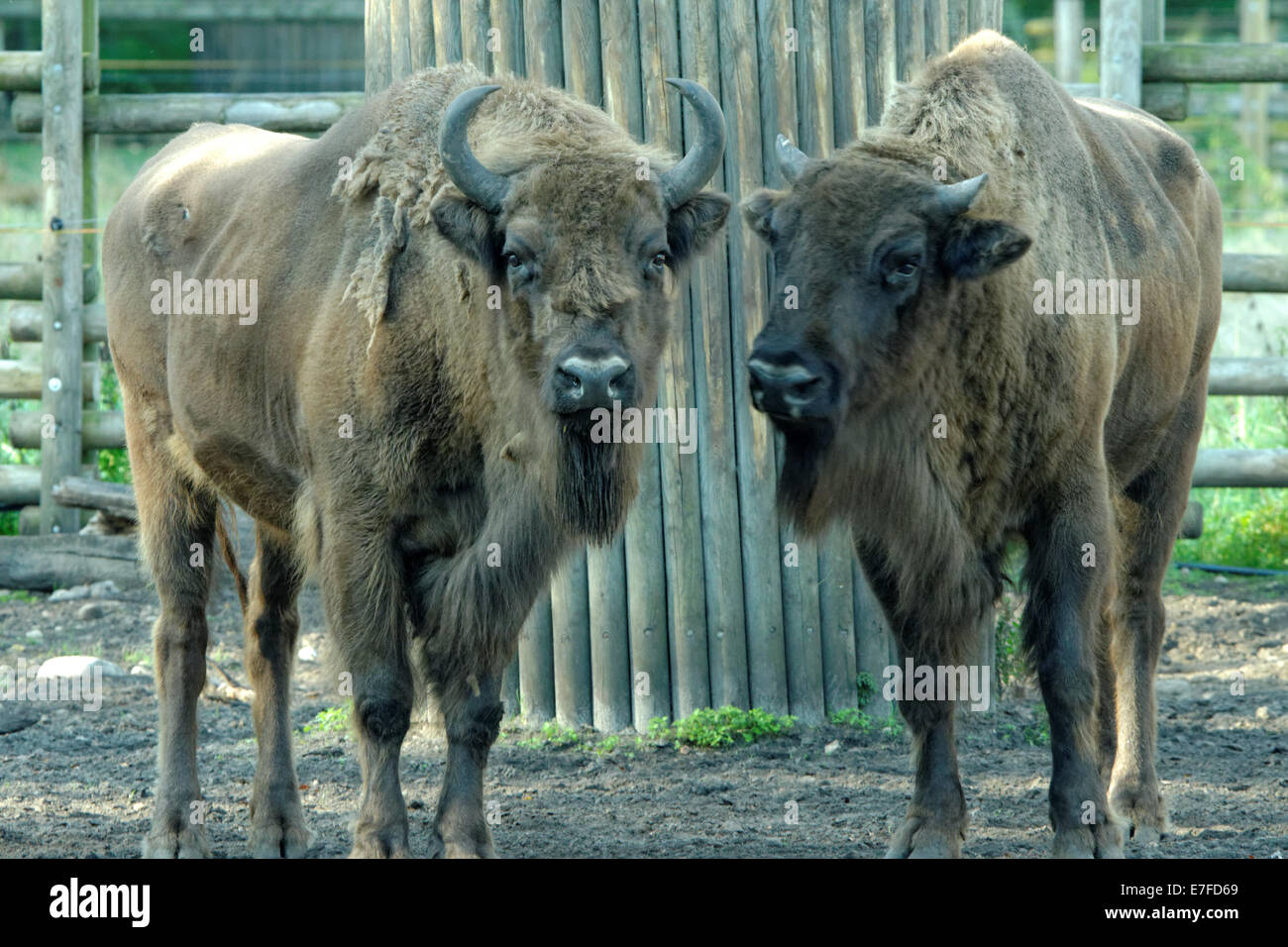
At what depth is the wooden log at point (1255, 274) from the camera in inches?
385

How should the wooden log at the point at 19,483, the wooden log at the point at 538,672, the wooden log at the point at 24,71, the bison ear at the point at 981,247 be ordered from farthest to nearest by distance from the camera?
the wooden log at the point at 19,483, the wooden log at the point at 24,71, the wooden log at the point at 538,672, the bison ear at the point at 981,247

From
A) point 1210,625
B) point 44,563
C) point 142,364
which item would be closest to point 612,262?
point 142,364

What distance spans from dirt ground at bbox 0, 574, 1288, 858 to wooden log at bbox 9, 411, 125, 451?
2.06 meters

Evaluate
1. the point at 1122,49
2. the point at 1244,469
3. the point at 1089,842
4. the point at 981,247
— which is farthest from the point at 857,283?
the point at 1244,469

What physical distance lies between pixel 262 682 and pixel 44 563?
4.20 metres

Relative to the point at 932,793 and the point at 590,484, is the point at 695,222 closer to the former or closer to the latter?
the point at 590,484

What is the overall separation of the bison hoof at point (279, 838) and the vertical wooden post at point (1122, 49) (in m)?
6.78

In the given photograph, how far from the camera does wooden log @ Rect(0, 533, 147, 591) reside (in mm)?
9430

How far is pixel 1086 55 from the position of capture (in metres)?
25.4

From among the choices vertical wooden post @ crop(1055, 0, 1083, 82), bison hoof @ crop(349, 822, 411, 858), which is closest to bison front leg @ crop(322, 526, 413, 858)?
bison hoof @ crop(349, 822, 411, 858)

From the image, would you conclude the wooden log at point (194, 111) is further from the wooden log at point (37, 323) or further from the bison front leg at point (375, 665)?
the bison front leg at point (375, 665)

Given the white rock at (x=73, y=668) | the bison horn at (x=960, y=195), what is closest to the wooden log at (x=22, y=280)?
the white rock at (x=73, y=668)

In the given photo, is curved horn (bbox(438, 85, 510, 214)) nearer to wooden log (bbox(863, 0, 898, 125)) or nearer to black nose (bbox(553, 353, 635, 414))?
black nose (bbox(553, 353, 635, 414))

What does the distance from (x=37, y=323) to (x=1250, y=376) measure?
8155 mm
